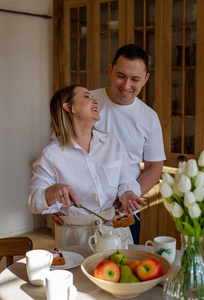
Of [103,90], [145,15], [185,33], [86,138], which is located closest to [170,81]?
[185,33]

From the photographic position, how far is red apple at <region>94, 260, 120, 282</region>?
1337mm

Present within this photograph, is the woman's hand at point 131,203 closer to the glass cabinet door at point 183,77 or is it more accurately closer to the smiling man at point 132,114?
the smiling man at point 132,114

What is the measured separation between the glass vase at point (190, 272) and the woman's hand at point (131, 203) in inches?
28.0

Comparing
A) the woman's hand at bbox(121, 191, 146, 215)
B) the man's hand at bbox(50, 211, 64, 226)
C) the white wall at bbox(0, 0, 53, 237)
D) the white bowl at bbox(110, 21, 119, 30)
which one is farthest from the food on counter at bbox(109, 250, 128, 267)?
the white wall at bbox(0, 0, 53, 237)

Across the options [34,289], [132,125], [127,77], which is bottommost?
[34,289]

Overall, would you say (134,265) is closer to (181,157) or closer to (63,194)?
(63,194)

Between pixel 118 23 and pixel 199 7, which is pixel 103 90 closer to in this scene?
pixel 199 7

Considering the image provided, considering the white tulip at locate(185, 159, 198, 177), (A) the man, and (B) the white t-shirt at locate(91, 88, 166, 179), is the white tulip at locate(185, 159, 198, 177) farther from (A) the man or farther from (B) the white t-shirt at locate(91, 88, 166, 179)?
(B) the white t-shirt at locate(91, 88, 166, 179)

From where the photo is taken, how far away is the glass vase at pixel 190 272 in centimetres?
120

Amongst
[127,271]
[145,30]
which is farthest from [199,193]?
[145,30]

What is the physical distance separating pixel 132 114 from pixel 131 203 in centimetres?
62

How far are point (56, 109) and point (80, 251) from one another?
2.28ft

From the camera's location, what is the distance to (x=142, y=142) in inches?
96.2

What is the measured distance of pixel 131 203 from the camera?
1957 mm
